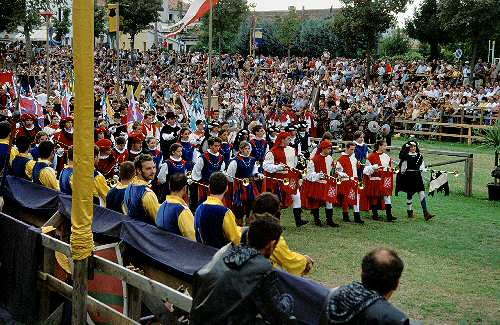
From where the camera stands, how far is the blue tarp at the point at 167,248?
4531mm

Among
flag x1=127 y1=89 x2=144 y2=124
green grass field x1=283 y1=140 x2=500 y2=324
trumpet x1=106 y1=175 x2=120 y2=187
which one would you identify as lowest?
green grass field x1=283 y1=140 x2=500 y2=324

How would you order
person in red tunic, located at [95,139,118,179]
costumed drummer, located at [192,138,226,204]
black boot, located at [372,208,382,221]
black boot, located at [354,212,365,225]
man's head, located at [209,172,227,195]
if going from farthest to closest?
black boot, located at [372,208,382,221] → black boot, located at [354,212,365,225] → costumed drummer, located at [192,138,226,204] → person in red tunic, located at [95,139,118,179] → man's head, located at [209,172,227,195]

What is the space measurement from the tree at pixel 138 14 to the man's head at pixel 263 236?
157 ft

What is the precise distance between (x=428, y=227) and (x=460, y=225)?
732mm

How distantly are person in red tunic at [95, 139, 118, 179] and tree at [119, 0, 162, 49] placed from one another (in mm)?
39561

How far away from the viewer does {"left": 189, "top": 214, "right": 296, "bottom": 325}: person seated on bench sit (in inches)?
168

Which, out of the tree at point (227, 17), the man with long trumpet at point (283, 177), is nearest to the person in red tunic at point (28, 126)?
the man with long trumpet at point (283, 177)

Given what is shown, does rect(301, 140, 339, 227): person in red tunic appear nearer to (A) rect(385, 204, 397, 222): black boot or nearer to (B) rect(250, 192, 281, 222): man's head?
(A) rect(385, 204, 397, 222): black boot

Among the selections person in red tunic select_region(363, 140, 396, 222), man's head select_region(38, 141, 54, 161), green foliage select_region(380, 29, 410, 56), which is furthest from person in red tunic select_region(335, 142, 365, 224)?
green foliage select_region(380, 29, 410, 56)

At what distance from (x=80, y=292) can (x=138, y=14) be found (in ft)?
157

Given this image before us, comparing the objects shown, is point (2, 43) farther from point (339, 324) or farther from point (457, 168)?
point (339, 324)

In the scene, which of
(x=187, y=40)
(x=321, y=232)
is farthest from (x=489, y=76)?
(x=187, y=40)

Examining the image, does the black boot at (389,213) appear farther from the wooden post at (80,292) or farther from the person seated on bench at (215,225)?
the wooden post at (80,292)

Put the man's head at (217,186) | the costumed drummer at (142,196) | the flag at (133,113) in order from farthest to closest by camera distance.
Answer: the flag at (133,113) < the costumed drummer at (142,196) < the man's head at (217,186)
